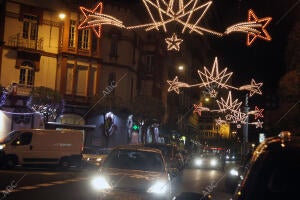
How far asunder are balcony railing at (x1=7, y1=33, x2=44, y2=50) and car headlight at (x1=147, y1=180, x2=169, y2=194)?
3222 centimetres

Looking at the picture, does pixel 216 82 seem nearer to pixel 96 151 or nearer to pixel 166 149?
pixel 166 149

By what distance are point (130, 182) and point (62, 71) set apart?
33407 millimetres

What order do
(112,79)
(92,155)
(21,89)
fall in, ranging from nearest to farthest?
(92,155) → (21,89) → (112,79)

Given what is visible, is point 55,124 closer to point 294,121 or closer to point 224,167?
point 224,167

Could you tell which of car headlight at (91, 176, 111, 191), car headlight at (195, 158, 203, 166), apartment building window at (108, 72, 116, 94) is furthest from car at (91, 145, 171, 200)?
apartment building window at (108, 72, 116, 94)

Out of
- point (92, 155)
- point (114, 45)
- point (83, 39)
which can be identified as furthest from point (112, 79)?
point (92, 155)

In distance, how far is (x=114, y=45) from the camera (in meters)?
49.0

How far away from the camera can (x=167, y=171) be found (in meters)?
13.2

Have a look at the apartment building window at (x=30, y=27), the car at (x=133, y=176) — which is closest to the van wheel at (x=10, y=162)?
the apartment building window at (x=30, y=27)

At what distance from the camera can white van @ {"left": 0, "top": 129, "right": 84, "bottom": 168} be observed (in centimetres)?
2953

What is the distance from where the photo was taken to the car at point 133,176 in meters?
11.6

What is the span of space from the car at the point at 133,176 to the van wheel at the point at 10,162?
56.5 feet

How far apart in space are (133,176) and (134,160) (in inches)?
40.3

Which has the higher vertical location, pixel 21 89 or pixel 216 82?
pixel 21 89
